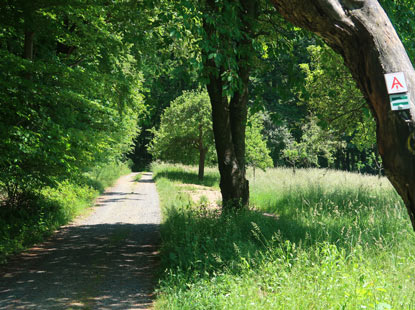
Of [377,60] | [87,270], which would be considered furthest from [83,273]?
[377,60]

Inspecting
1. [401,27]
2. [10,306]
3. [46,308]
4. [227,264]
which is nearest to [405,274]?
[227,264]

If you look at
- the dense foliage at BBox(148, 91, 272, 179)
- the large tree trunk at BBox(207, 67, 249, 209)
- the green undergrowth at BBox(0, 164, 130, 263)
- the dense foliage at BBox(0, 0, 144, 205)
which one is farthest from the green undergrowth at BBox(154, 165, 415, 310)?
the dense foliage at BBox(148, 91, 272, 179)

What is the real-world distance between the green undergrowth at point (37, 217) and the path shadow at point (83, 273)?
392 millimetres

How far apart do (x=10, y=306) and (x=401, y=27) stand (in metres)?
9.67

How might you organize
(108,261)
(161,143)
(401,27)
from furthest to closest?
(161,143) < (401,27) < (108,261)

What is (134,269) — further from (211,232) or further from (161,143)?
(161,143)

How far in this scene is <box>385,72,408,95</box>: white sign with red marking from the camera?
2906 millimetres

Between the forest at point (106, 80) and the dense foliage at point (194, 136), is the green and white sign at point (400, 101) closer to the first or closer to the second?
the forest at point (106, 80)

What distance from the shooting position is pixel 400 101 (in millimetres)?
2887

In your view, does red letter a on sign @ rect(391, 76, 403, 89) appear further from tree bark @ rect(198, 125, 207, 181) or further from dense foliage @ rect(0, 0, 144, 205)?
tree bark @ rect(198, 125, 207, 181)

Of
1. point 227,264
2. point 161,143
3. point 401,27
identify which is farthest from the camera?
point 161,143

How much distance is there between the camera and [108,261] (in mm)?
8617

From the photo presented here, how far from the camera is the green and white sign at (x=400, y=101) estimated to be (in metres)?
2.87

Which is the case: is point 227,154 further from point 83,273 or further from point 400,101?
point 400,101
